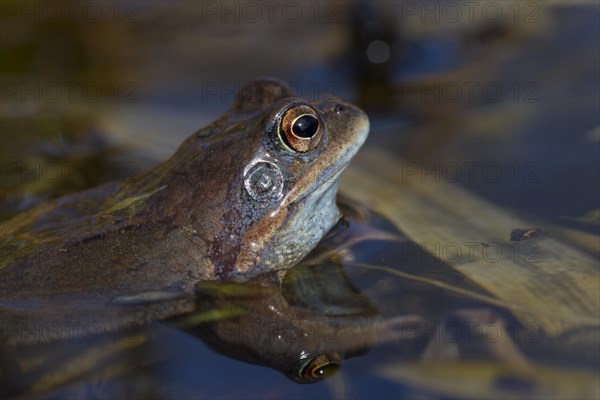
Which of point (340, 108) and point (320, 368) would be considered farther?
point (340, 108)

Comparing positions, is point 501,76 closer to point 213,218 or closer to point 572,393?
point 213,218

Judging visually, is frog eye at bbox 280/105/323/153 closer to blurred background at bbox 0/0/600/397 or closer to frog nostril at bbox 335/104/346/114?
frog nostril at bbox 335/104/346/114

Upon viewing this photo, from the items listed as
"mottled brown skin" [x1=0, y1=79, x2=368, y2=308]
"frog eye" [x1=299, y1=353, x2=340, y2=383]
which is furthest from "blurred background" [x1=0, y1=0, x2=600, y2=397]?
"frog eye" [x1=299, y1=353, x2=340, y2=383]

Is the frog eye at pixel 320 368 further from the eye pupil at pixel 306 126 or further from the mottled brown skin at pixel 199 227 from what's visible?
the eye pupil at pixel 306 126

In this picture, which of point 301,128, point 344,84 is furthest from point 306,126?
point 344,84

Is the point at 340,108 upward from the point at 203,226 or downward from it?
upward

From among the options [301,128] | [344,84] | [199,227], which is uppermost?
[301,128]

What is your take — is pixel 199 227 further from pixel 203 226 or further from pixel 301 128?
pixel 301 128
